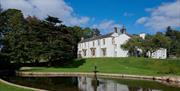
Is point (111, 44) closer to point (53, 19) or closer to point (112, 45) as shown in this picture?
point (112, 45)

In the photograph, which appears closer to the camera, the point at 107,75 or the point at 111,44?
Answer: the point at 107,75

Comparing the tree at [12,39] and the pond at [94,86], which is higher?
the tree at [12,39]

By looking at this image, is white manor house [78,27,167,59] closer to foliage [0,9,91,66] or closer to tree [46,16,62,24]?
foliage [0,9,91,66]

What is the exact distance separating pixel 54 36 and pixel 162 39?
93.9ft

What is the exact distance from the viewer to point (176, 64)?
2466 inches

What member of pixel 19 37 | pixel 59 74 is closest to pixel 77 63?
pixel 19 37

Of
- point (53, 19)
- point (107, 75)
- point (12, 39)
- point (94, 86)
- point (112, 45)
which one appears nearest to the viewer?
point (94, 86)

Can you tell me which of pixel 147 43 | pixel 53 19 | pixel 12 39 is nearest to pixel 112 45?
pixel 147 43

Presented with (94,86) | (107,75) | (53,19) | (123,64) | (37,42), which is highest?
(53,19)

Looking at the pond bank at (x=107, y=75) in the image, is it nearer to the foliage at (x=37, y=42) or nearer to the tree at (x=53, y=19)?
the foliage at (x=37, y=42)

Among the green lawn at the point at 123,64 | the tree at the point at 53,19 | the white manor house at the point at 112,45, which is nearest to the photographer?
the green lawn at the point at 123,64

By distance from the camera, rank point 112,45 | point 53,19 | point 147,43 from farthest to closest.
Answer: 1. point 112,45
2. point 147,43
3. point 53,19

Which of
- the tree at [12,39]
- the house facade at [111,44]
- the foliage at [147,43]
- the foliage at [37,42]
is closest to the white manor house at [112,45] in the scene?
the house facade at [111,44]

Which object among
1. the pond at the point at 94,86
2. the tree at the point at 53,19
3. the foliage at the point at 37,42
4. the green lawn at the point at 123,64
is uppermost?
the tree at the point at 53,19
